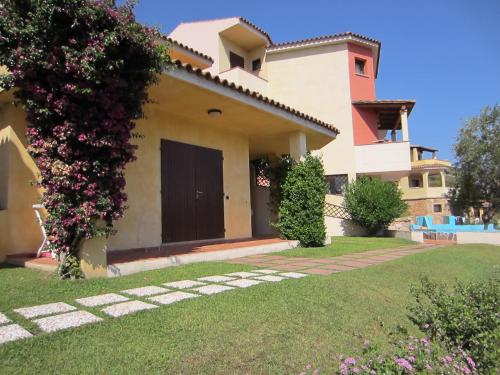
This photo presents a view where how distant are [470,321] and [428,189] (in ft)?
123

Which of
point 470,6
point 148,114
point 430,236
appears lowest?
point 430,236

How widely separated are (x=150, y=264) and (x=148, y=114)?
11.5 feet

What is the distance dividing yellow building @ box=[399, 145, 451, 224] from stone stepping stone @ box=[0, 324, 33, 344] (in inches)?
1400

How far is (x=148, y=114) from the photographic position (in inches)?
302

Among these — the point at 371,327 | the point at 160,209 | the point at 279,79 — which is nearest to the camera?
the point at 371,327

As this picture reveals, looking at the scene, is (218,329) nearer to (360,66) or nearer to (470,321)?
(470,321)

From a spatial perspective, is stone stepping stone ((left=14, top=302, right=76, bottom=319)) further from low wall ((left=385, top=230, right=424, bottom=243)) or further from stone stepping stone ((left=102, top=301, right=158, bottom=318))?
low wall ((left=385, top=230, right=424, bottom=243))

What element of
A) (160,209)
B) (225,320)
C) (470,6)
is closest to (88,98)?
(225,320)

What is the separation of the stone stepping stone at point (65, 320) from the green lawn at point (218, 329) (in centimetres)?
11

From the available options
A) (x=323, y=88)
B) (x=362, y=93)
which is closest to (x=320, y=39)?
(x=323, y=88)

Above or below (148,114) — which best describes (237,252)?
below

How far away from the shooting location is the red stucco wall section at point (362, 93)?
60.5 ft

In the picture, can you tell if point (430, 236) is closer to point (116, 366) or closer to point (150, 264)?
point (150, 264)

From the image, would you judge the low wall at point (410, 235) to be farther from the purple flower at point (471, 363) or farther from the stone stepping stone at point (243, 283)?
the purple flower at point (471, 363)
